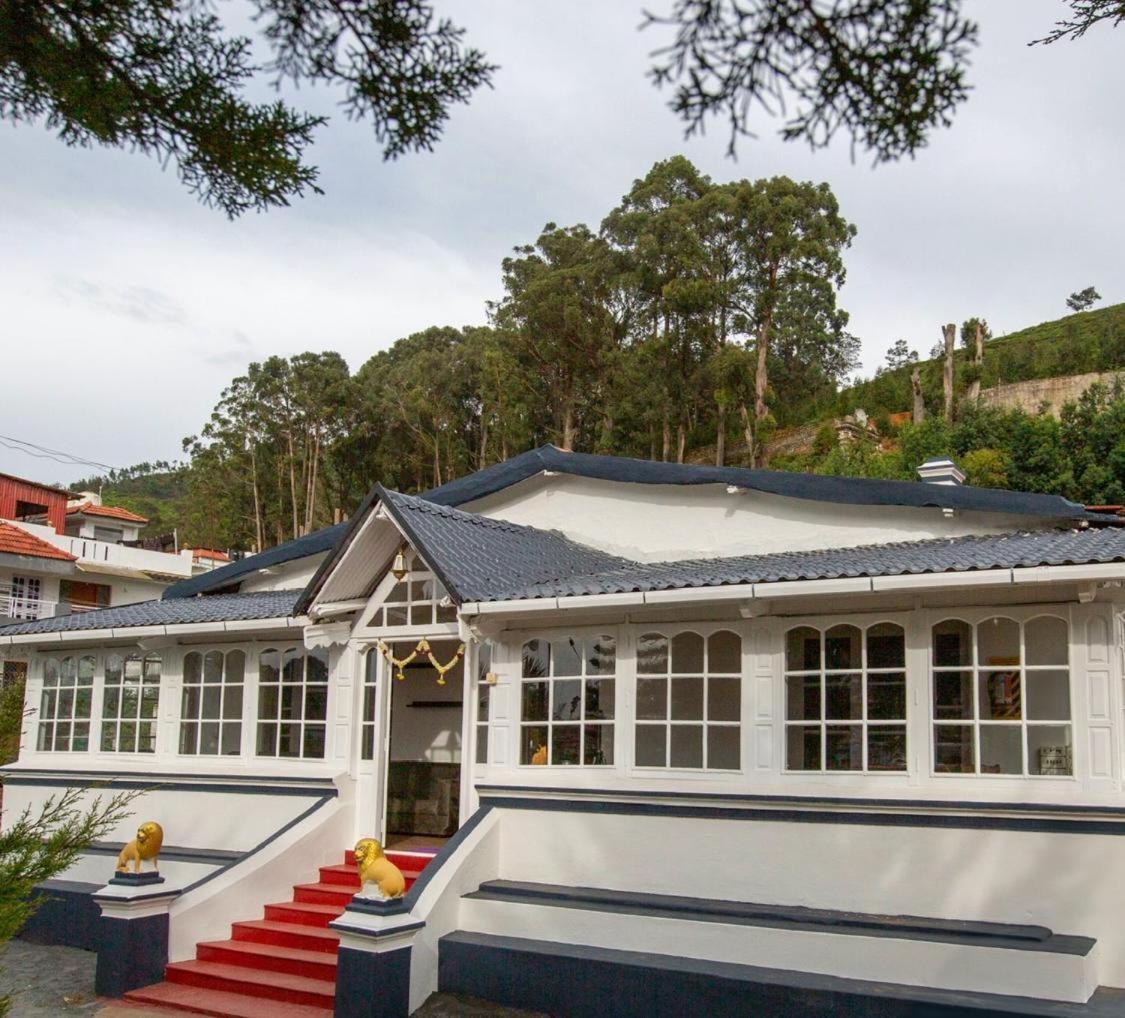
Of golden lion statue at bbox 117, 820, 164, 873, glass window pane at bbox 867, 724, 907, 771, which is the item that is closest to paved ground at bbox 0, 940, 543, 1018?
golden lion statue at bbox 117, 820, 164, 873

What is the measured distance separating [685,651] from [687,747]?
29.1 inches

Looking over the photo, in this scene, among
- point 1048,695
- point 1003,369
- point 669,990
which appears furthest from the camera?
point 1003,369

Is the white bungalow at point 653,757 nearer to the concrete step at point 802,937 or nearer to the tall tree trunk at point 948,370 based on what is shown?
the concrete step at point 802,937

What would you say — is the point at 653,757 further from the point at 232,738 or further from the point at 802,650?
the point at 232,738

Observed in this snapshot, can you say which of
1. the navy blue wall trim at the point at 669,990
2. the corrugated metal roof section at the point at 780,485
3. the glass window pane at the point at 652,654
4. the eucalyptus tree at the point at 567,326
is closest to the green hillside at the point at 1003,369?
the eucalyptus tree at the point at 567,326

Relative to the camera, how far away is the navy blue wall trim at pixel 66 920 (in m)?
11.2

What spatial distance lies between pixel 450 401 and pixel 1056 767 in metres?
38.1

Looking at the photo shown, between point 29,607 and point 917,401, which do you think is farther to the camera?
point 917,401

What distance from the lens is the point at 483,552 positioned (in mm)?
10508

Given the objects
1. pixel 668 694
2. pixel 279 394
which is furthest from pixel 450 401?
pixel 668 694

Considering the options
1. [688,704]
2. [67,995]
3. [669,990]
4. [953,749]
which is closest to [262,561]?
[67,995]

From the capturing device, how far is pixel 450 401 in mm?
44719

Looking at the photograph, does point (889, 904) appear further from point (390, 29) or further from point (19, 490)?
point (19, 490)

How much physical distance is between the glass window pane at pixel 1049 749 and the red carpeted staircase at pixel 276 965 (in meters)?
5.04
